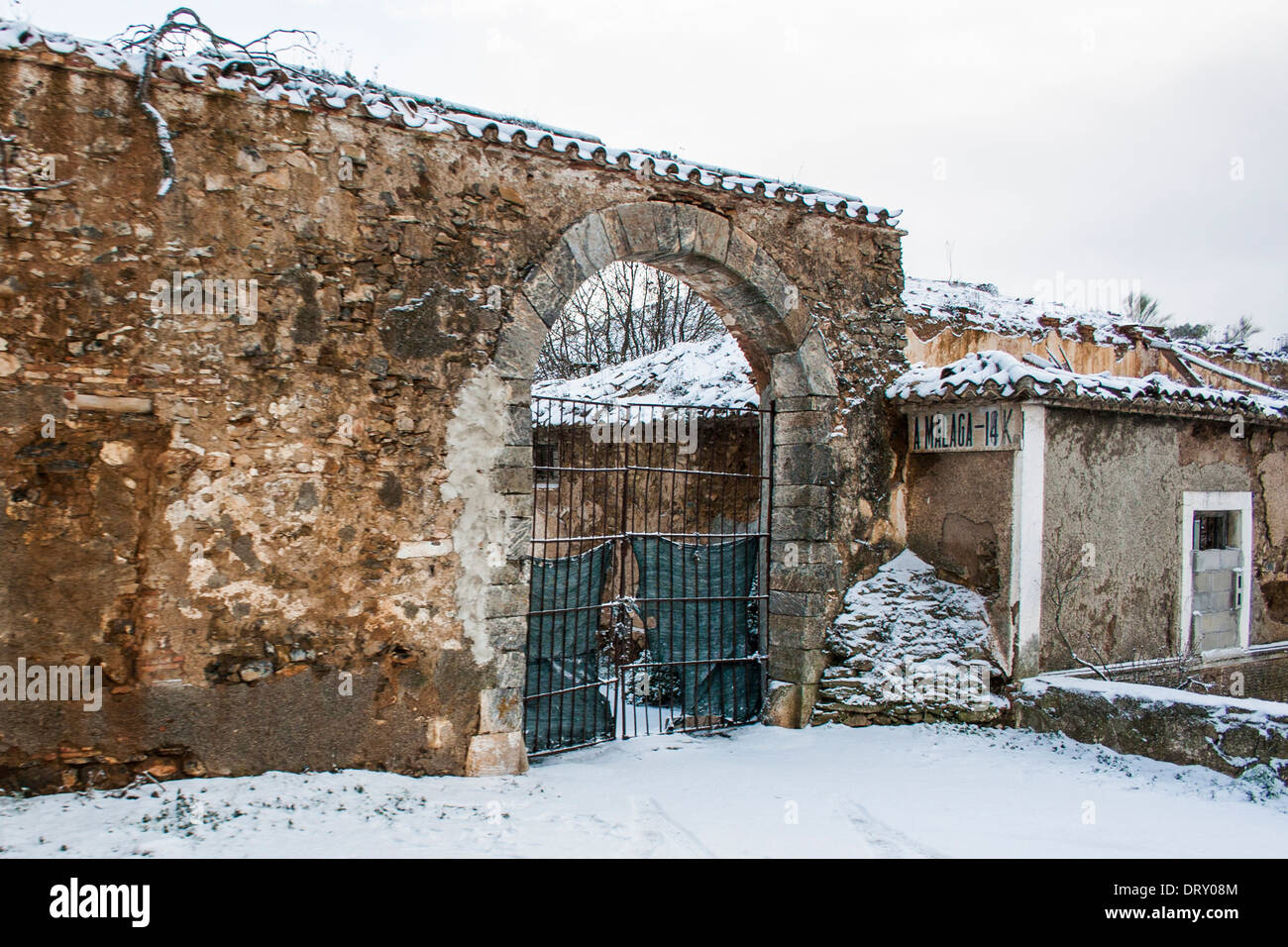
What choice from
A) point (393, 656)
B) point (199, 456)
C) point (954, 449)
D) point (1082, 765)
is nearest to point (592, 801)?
point (393, 656)

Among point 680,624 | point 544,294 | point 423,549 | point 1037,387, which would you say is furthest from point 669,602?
point 1037,387

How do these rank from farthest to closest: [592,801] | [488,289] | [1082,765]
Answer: [1082,765] < [488,289] < [592,801]

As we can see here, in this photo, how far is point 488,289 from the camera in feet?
18.7

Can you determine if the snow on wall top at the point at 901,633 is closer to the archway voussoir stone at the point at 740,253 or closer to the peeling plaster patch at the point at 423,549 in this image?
the archway voussoir stone at the point at 740,253

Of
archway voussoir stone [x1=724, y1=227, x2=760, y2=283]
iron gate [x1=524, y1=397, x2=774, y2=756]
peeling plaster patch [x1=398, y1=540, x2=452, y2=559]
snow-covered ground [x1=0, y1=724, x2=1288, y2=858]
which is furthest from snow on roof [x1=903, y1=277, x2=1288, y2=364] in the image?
peeling plaster patch [x1=398, y1=540, x2=452, y2=559]

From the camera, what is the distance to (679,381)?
9.99m

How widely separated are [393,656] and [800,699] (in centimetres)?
316

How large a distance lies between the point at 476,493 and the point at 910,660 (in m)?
3.61

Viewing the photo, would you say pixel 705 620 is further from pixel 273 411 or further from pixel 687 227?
pixel 273 411

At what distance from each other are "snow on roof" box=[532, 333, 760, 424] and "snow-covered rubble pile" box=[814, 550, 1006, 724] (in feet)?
7.18

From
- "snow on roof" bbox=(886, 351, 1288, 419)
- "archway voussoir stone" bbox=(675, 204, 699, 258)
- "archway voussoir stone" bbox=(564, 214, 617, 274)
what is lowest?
"snow on roof" bbox=(886, 351, 1288, 419)

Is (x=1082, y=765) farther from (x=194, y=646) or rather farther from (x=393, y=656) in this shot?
(x=194, y=646)

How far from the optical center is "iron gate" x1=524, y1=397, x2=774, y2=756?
21.2 ft

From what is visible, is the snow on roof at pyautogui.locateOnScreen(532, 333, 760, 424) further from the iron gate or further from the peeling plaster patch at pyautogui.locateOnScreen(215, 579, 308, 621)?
the peeling plaster patch at pyautogui.locateOnScreen(215, 579, 308, 621)
